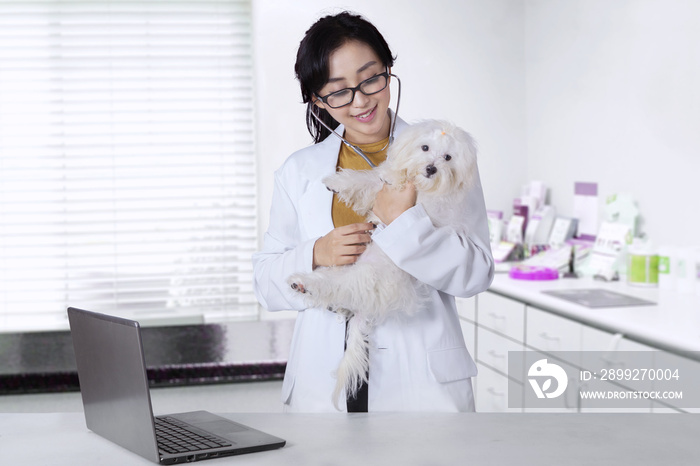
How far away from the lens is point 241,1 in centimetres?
399

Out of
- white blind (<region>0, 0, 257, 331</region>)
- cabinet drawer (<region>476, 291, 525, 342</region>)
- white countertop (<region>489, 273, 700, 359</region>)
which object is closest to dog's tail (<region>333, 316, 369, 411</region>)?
white countertop (<region>489, 273, 700, 359</region>)

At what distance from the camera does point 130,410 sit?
40.1 inches

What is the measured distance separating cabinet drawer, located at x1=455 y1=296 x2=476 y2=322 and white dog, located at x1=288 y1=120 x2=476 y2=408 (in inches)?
76.5

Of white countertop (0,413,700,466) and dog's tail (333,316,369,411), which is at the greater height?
dog's tail (333,316,369,411)

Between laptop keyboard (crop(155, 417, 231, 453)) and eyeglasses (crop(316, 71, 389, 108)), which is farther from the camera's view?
eyeglasses (crop(316, 71, 389, 108))

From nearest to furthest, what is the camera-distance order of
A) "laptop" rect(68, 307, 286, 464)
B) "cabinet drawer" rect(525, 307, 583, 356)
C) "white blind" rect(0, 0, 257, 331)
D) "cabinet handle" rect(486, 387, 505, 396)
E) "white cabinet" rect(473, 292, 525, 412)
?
"laptop" rect(68, 307, 286, 464) → "cabinet drawer" rect(525, 307, 583, 356) → "white cabinet" rect(473, 292, 525, 412) → "cabinet handle" rect(486, 387, 505, 396) → "white blind" rect(0, 0, 257, 331)

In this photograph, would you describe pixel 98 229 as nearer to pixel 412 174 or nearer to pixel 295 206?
pixel 295 206

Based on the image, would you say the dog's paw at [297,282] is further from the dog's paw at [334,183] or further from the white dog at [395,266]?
the dog's paw at [334,183]

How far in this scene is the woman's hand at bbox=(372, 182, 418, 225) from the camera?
1.38m

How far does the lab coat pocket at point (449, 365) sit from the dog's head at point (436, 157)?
1.03 ft

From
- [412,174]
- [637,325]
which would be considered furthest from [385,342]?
[637,325]

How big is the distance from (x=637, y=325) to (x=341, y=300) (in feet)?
3.96

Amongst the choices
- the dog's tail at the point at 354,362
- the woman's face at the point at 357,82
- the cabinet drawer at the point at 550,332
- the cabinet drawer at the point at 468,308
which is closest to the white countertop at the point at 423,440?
the dog's tail at the point at 354,362

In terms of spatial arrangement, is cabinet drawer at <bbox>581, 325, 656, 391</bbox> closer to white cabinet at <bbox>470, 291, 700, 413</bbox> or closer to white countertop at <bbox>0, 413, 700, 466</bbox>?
white cabinet at <bbox>470, 291, 700, 413</bbox>
